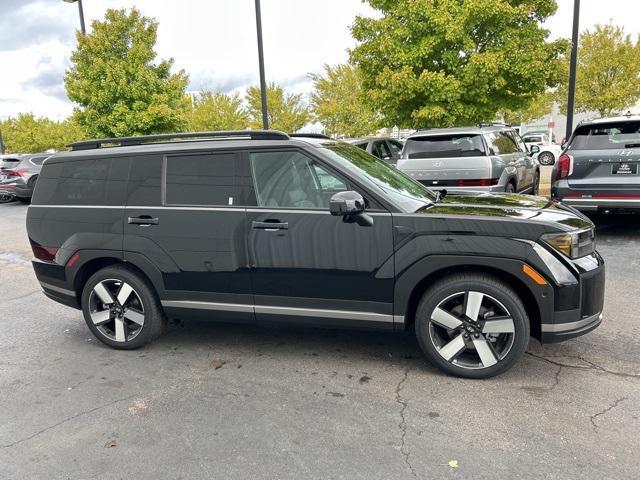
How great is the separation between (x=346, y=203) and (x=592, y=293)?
1.76 metres

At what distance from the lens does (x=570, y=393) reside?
3.36 metres

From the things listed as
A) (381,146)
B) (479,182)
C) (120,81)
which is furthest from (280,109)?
(479,182)

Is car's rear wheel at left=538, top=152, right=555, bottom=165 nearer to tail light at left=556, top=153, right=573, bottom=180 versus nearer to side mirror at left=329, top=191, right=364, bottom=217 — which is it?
tail light at left=556, top=153, right=573, bottom=180

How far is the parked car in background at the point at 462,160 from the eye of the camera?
332 inches

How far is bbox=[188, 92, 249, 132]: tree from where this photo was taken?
32.7 metres

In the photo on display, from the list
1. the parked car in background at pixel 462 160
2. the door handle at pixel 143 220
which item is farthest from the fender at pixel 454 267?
the parked car in background at pixel 462 160

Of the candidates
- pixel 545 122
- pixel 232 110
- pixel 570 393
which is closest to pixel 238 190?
pixel 570 393

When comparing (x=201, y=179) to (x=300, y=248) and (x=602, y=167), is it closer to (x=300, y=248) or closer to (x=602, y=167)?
(x=300, y=248)

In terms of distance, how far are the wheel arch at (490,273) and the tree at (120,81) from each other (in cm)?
1580

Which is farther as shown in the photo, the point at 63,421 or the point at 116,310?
the point at 116,310

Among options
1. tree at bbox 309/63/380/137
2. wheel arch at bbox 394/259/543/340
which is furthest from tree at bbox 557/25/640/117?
wheel arch at bbox 394/259/543/340

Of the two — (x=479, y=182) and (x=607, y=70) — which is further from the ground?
(x=607, y=70)

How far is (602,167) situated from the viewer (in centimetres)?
731

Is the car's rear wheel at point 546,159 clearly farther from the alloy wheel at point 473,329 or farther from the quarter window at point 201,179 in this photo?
the quarter window at point 201,179
